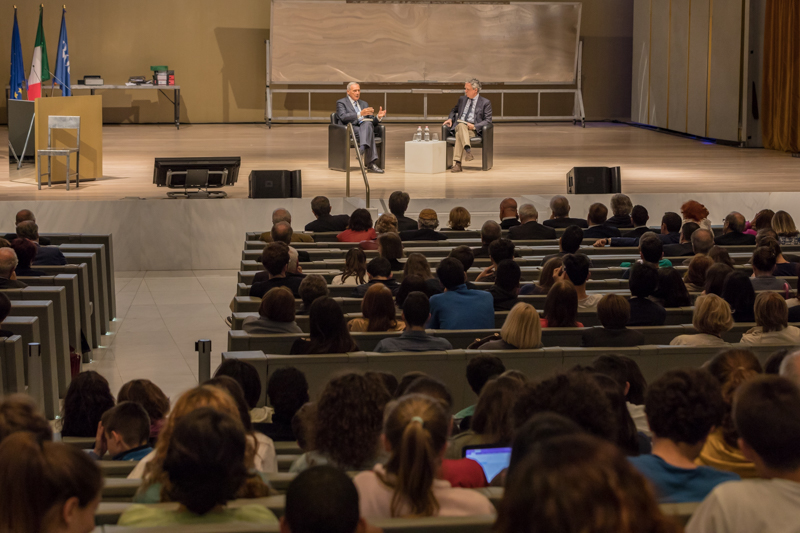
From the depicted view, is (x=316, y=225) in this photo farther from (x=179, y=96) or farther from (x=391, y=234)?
(x=179, y=96)

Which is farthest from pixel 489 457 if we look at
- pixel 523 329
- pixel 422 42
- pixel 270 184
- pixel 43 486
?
pixel 422 42

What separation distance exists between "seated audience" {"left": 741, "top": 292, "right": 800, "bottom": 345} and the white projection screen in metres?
14.4

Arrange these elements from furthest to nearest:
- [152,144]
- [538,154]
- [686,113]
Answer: [686,113] → [152,144] → [538,154]

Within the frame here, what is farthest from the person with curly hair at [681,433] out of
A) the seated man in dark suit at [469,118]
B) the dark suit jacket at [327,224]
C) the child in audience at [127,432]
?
the seated man in dark suit at [469,118]

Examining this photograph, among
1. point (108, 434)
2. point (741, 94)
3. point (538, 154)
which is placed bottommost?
point (108, 434)

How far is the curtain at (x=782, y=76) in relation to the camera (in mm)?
13156

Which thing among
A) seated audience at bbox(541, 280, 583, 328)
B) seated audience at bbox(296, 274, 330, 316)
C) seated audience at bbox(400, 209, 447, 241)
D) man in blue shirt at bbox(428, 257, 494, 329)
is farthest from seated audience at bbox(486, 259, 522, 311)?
seated audience at bbox(400, 209, 447, 241)

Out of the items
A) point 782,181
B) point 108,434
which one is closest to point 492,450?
point 108,434

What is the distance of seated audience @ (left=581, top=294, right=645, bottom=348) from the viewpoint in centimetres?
407

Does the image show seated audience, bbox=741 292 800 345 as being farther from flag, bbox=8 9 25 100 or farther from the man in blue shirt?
flag, bbox=8 9 25 100

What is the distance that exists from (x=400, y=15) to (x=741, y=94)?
264 inches

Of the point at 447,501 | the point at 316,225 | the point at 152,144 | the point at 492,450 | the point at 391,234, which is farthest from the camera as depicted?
the point at 152,144

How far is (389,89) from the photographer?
18.2m

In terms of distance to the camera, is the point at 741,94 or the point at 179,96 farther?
the point at 179,96
